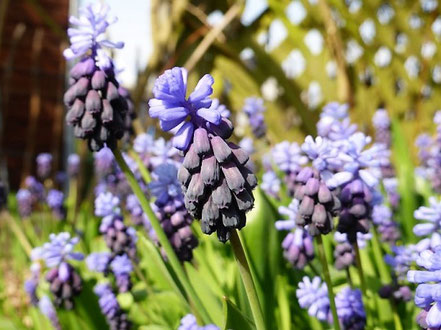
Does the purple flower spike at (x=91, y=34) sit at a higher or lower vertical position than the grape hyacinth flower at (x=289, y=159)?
higher

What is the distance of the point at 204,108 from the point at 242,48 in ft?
14.4

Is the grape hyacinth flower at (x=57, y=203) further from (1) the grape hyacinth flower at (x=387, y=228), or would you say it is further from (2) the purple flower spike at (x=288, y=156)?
(1) the grape hyacinth flower at (x=387, y=228)

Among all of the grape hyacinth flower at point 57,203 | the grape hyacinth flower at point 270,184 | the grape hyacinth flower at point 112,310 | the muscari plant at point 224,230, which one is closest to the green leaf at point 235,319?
the muscari plant at point 224,230

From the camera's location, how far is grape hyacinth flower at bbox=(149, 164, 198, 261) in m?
1.92

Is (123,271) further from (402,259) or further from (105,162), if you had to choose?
(105,162)

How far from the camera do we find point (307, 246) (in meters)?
2.00

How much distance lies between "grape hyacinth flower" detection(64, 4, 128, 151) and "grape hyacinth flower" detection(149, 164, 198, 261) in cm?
23

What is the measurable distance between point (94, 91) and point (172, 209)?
0.47 meters

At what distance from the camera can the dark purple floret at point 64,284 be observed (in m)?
2.27

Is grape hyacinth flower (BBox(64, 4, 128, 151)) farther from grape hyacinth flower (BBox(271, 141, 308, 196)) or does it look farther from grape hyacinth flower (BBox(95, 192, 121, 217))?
grape hyacinth flower (BBox(271, 141, 308, 196))

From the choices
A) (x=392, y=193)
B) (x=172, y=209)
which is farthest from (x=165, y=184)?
(x=392, y=193)

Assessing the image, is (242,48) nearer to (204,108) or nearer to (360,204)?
(360,204)

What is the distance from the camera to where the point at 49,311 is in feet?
8.81

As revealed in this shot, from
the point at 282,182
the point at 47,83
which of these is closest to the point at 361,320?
the point at 282,182
